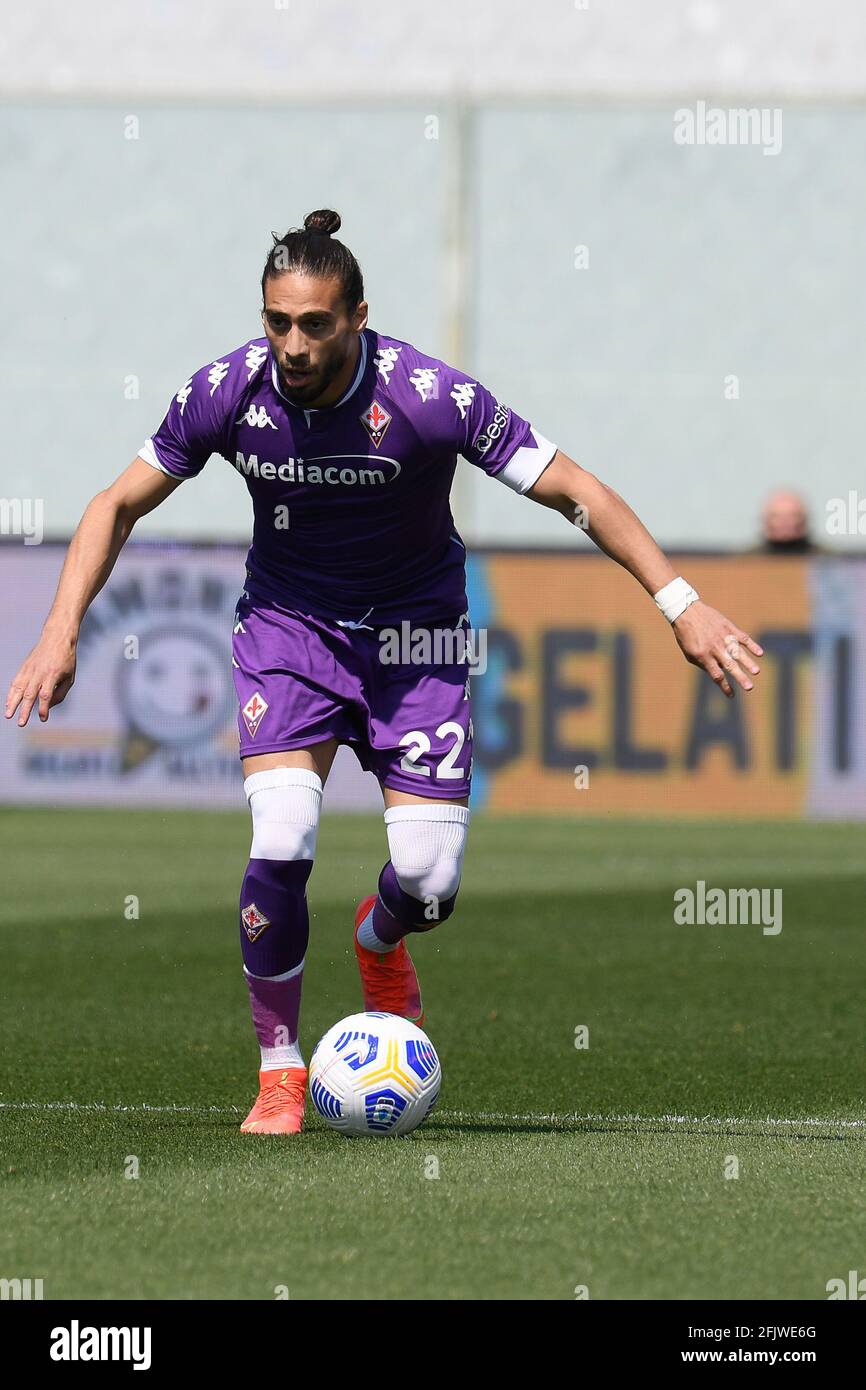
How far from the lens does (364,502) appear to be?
278 inches

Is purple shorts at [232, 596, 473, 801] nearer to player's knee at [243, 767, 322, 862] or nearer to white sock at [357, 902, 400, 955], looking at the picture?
player's knee at [243, 767, 322, 862]

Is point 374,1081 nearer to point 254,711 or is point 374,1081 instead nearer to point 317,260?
point 254,711

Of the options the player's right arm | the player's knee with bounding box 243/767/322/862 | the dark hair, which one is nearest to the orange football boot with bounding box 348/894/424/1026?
the player's knee with bounding box 243/767/322/862

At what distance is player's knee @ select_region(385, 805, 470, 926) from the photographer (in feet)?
24.0

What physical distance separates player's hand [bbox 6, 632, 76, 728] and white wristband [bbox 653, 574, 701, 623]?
1.49 m

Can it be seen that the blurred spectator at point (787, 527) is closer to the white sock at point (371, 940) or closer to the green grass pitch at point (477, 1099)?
the green grass pitch at point (477, 1099)

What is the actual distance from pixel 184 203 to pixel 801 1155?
2925 centimetres

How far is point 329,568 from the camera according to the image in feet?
23.6

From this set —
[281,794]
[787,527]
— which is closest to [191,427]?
[281,794]

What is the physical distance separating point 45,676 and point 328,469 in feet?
3.11

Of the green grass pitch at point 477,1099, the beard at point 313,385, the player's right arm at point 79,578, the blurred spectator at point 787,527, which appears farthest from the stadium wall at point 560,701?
the beard at point 313,385
